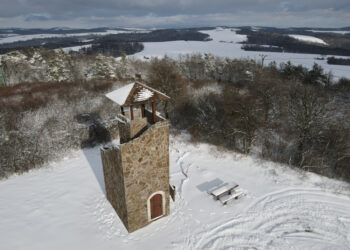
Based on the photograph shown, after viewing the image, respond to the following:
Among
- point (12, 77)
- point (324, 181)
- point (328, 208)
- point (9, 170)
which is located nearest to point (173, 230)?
point (328, 208)

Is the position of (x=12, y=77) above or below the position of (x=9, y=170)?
above

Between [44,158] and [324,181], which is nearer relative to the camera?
[324,181]

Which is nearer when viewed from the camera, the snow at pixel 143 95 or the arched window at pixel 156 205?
the snow at pixel 143 95

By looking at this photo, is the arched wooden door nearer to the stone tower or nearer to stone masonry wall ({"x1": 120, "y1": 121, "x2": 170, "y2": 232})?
the stone tower

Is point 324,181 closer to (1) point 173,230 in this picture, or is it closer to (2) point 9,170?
(1) point 173,230

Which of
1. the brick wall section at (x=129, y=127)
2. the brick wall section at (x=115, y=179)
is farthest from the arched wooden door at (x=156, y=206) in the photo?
the brick wall section at (x=129, y=127)

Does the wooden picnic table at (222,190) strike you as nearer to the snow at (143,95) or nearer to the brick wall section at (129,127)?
the brick wall section at (129,127)

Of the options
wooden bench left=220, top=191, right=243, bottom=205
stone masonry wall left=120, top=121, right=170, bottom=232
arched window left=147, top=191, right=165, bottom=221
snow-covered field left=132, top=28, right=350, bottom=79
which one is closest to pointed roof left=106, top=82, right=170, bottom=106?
stone masonry wall left=120, top=121, right=170, bottom=232

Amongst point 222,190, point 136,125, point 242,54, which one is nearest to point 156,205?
point 222,190
